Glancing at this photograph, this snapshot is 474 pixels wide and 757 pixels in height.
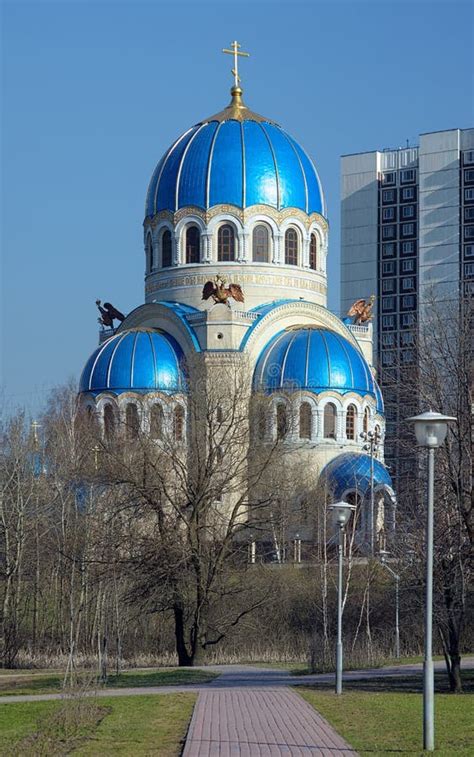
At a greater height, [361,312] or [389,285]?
[389,285]

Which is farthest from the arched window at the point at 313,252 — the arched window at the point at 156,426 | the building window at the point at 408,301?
the building window at the point at 408,301

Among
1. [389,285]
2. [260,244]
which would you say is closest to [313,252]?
[260,244]

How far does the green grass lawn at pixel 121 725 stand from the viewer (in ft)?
50.8

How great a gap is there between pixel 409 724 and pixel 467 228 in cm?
7213

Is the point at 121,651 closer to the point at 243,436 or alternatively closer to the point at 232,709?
the point at 243,436

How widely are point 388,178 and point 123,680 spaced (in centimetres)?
6677

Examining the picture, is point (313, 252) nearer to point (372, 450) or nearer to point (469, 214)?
point (372, 450)

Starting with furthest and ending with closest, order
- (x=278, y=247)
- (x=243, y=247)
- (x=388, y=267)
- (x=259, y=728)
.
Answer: (x=388, y=267), (x=278, y=247), (x=243, y=247), (x=259, y=728)

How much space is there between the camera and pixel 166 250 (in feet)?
183

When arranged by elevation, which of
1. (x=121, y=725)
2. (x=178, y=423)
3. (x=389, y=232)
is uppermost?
(x=389, y=232)

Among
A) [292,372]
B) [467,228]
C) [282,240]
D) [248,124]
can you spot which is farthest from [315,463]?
[467,228]

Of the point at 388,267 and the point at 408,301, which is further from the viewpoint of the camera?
the point at 388,267

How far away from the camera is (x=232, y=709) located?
1900cm

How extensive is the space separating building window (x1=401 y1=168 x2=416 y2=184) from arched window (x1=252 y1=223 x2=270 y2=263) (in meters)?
35.8
